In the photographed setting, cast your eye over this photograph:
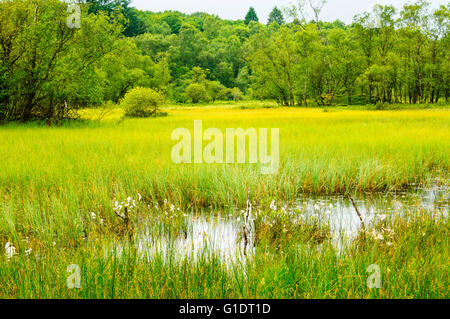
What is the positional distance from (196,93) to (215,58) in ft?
100

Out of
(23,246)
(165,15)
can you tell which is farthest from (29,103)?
(165,15)

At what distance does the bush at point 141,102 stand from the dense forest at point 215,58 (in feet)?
6.96

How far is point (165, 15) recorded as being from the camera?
3912 inches

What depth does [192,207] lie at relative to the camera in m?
6.63

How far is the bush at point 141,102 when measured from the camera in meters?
26.9

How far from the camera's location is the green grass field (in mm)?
3205

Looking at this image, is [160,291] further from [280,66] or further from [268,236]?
[280,66]

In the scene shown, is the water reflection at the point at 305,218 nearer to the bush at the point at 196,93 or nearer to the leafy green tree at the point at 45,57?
the leafy green tree at the point at 45,57

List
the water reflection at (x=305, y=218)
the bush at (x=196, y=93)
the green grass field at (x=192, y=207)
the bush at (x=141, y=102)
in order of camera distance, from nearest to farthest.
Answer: the green grass field at (x=192, y=207) → the water reflection at (x=305, y=218) → the bush at (x=141, y=102) → the bush at (x=196, y=93)

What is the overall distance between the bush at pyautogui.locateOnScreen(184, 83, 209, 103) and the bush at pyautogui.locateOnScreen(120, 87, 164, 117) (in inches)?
1232

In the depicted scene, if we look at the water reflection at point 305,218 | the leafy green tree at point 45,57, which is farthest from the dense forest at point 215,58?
the water reflection at point 305,218

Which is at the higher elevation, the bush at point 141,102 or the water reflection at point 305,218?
the bush at point 141,102
